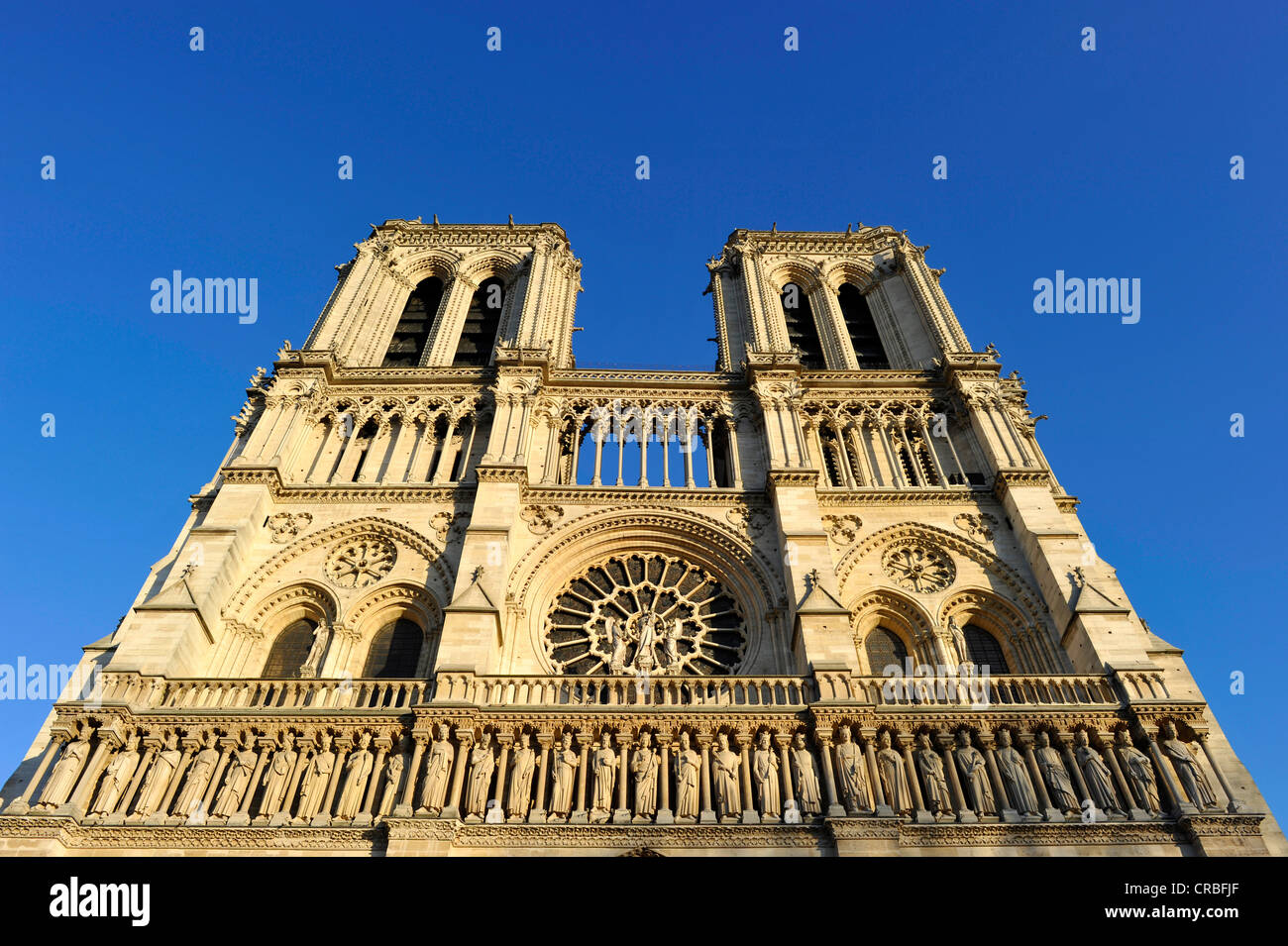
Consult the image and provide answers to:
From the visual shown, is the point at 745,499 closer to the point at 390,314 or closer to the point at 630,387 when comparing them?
the point at 630,387

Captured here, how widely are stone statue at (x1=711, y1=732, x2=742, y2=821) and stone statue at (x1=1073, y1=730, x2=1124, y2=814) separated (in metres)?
5.46

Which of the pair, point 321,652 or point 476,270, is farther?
point 476,270

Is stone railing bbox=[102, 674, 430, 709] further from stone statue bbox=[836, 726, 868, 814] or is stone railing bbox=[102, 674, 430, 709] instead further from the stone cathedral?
stone statue bbox=[836, 726, 868, 814]

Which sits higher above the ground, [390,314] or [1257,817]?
[390,314]

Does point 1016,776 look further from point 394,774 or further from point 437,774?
point 394,774

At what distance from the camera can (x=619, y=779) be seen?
1422 centimetres

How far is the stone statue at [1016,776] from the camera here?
45.6 feet

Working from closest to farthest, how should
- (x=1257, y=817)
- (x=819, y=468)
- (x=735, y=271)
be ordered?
(x=1257, y=817) < (x=819, y=468) < (x=735, y=271)

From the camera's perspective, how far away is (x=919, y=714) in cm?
1501

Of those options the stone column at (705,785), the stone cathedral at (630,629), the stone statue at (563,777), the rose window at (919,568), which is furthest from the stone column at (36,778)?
the rose window at (919,568)

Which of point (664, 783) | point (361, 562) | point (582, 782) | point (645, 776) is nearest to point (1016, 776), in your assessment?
point (664, 783)
